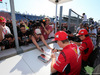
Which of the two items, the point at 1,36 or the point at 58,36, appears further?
the point at 1,36

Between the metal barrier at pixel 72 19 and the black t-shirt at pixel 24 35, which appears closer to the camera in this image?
the black t-shirt at pixel 24 35

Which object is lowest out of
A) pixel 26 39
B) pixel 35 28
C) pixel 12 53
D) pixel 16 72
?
pixel 16 72

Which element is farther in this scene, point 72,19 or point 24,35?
point 72,19

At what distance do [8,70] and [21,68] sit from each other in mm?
213

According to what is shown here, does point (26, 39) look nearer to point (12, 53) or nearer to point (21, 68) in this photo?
point (12, 53)

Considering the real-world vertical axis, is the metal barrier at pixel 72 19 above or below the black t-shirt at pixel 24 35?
above

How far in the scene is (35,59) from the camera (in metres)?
1.44

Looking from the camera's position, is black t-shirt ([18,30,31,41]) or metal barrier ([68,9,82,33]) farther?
metal barrier ([68,9,82,33])

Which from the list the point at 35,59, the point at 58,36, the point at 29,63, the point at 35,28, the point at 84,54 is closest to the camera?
the point at 58,36

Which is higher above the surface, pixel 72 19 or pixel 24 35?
pixel 72 19

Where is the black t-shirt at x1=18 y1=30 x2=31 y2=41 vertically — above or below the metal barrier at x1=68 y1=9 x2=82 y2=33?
below

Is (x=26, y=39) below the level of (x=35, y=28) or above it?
below

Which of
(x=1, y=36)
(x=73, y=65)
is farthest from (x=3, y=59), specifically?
(x=73, y=65)

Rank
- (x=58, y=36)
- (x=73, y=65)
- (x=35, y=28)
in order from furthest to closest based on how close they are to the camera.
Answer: (x=35, y=28)
(x=58, y=36)
(x=73, y=65)
